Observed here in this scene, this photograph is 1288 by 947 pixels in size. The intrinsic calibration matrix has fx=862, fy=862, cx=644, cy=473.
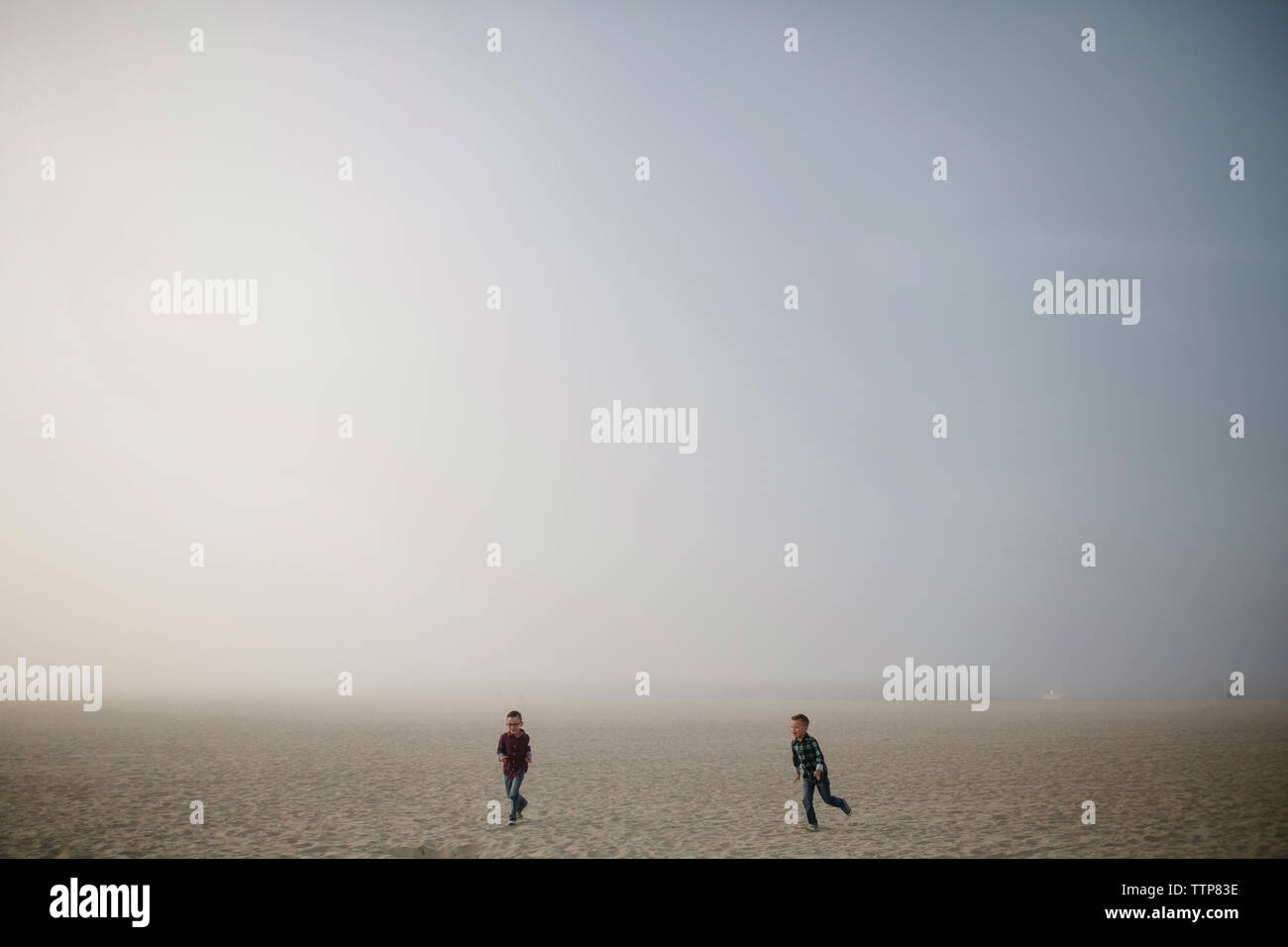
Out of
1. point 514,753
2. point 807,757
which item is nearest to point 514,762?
point 514,753

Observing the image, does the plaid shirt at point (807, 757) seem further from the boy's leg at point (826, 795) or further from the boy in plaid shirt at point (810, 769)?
the boy's leg at point (826, 795)

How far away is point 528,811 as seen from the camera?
54.8 feet

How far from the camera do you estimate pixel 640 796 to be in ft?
61.6

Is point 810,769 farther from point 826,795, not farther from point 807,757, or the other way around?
point 826,795

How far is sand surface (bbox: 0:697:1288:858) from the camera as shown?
1361 cm

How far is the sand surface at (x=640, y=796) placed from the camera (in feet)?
44.7

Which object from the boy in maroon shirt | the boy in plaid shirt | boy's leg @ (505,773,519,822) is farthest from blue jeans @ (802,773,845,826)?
boy's leg @ (505,773,519,822)

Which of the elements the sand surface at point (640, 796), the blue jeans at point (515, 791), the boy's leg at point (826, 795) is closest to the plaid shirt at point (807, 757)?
the boy's leg at point (826, 795)

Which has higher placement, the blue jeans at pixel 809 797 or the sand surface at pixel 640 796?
the blue jeans at pixel 809 797

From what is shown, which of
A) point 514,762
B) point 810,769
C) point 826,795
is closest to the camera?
point 810,769

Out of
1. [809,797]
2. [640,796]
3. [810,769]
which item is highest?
[810,769]
